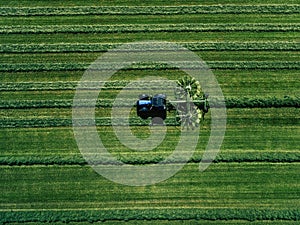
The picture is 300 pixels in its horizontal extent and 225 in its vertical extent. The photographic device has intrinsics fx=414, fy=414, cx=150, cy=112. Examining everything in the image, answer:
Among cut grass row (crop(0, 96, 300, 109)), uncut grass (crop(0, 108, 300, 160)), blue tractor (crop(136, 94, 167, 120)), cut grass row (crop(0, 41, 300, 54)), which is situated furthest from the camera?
cut grass row (crop(0, 41, 300, 54))

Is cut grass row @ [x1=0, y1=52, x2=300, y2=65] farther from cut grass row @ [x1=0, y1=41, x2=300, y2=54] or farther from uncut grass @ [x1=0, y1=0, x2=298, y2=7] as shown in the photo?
uncut grass @ [x1=0, y1=0, x2=298, y2=7]

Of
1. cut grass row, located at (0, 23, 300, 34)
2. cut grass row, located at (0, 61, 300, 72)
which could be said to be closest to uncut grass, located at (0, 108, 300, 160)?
cut grass row, located at (0, 61, 300, 72)

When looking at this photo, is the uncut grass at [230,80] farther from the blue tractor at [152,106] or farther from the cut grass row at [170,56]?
the blue tractor at [152,106]

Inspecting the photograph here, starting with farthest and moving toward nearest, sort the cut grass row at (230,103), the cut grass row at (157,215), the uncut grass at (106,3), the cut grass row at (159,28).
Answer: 1. the uncut grass at (106,3)
2. the cut grass row at (159,28)
3. the cut grass row at (230,103)
4. the cut grass row at (157,215)

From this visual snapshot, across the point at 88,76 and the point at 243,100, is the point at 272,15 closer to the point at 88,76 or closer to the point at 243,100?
the point at 243,100

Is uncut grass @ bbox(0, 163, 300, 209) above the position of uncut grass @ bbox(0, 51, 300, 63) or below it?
below

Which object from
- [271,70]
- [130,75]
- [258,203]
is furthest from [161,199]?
[271,70]

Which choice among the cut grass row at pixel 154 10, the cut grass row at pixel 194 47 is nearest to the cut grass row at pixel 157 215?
the cut grass row at pixel 194 47
